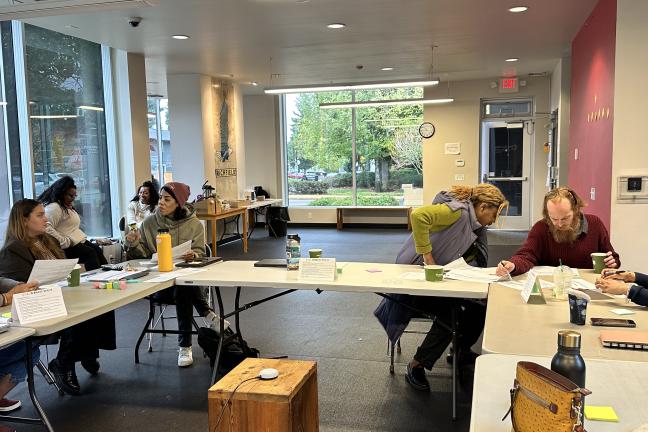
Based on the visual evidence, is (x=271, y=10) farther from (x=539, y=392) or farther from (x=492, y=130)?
(x=492, y=130)

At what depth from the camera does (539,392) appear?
3.77 ft

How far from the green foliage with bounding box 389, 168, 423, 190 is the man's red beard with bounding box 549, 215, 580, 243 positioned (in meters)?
8.24

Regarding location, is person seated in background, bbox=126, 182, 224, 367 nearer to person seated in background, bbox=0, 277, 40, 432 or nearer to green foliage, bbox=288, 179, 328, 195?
person seated in background, bbox=0, 277, 40, 432

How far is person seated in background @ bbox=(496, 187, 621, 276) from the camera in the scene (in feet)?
9.74

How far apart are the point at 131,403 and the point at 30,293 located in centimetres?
111

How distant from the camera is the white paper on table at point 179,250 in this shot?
3557 mm

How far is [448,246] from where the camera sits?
10.9 ft

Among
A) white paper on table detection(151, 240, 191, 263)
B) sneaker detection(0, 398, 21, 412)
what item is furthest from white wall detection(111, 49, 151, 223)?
sneaker detection(0, 398, 21, 412)

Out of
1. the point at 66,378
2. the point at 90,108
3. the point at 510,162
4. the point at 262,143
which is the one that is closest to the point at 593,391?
the point at 66,378

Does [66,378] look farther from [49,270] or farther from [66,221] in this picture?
[66,221]

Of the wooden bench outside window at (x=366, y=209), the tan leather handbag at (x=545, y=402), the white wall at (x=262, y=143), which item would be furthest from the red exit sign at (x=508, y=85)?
the tan leather handbag at (x=545, y=402)

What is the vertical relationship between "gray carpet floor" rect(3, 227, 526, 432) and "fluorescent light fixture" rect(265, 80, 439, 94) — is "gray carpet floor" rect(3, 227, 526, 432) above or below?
below

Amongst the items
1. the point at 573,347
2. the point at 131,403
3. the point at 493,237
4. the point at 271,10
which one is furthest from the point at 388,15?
the point at 493,237

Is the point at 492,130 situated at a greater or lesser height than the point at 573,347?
greater
